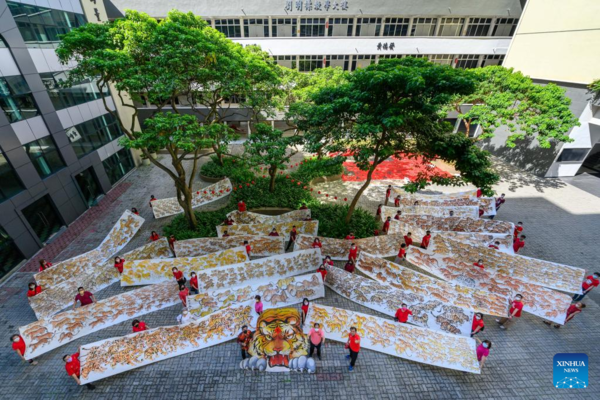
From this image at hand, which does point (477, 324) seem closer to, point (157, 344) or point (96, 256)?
point (157, 344)

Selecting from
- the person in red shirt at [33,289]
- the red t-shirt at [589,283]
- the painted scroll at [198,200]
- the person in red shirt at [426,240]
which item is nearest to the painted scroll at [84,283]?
the person in red shirt at [33,289]

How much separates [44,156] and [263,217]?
11268 millimetres

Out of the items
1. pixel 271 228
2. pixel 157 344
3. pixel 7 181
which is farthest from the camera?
pixel 271 228

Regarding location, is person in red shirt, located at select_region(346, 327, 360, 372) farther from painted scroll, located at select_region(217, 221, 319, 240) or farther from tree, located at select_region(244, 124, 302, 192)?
tree, located at select_region(244, 124, 302, 192)

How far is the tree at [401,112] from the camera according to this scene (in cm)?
835

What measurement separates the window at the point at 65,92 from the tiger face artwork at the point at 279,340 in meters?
13.8

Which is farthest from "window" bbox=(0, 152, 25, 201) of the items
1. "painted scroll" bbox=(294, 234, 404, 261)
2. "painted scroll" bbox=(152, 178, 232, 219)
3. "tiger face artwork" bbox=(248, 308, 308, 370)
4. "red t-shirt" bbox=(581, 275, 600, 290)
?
"red t-shirt" bbox=(581, 275, 600, 290)

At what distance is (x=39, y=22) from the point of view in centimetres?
1291

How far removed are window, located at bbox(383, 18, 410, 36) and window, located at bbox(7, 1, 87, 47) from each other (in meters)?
24.0

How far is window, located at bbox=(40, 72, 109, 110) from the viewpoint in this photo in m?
13.5

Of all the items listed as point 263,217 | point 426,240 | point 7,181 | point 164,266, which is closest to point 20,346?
point 164,266

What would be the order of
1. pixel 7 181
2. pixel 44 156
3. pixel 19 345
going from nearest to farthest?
pixel 19 345
pixel 7 181
pixel 44 156

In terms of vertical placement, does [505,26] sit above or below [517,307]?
above

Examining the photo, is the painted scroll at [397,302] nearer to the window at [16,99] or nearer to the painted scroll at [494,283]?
the painted scroll at [494,283]
